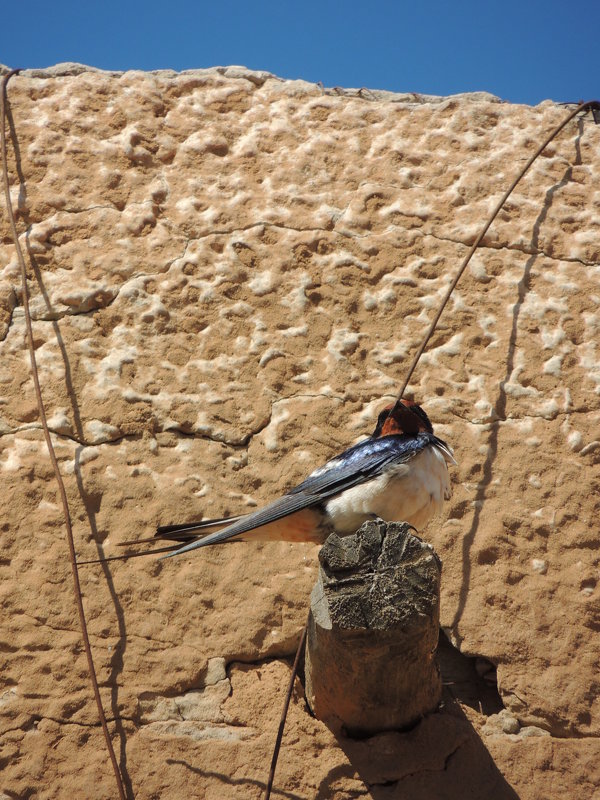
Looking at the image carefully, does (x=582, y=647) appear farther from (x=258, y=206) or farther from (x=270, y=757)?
(x=258, y=206)

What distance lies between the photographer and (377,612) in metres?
2.26

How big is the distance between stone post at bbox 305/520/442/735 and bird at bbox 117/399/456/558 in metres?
0.37

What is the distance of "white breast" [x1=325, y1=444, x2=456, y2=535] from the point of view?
2863 millimetres

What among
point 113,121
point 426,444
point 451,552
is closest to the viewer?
point 426,444

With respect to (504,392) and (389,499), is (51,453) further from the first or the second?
(504,392)

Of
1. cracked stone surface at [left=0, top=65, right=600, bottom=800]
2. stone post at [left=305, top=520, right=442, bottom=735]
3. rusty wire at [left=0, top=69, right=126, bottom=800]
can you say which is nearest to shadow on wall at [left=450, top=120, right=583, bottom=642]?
cracked stone surface at [left=0, top=65, right=600, bottom=800]

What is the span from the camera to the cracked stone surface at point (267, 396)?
9.40 feet

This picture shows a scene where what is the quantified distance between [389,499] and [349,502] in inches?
5.0

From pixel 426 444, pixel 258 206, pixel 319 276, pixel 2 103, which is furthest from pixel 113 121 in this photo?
pixel 426 444

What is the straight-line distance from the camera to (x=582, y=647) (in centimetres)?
306

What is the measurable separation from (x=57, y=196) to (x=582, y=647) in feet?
8.84

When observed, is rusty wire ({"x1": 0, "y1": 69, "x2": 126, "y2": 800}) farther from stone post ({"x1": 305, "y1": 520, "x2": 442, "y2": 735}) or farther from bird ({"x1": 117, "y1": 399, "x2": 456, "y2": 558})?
stone post ({"x1": 305, "y1": 520, "x2": 442, "y2": 735})

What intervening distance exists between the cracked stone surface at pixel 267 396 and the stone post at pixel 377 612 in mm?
411

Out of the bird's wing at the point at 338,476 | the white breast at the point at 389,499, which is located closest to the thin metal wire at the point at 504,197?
the bird's wing at the point at 338,476
